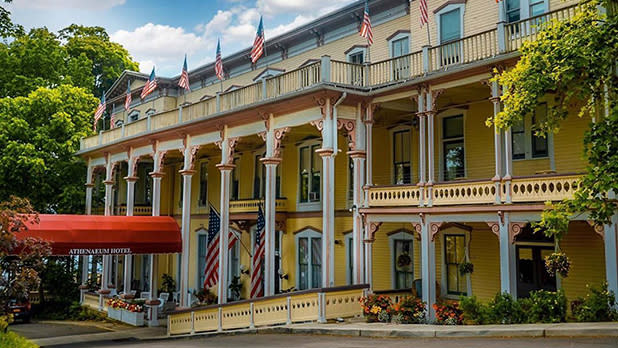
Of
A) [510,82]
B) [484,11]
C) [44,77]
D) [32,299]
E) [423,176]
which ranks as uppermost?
[44,77]

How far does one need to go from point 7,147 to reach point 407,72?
22.8m

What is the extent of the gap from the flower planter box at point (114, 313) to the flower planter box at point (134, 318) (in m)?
0.64

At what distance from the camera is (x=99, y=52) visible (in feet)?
167

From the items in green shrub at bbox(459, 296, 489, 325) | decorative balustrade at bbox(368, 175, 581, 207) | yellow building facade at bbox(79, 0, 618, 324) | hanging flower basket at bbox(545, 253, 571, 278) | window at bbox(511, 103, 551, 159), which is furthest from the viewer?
window at bbox(511, 103, 551, 159)

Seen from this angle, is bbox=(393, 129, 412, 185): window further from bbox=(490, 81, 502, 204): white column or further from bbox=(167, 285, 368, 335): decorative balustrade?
bbox=(490, 81, 502, 204): white column

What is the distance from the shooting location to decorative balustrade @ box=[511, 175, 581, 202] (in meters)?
14.1

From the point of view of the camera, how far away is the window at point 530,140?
Answer: 1723 cm

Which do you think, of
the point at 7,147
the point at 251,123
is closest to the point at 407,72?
the point at 251,123

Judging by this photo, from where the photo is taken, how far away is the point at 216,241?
22.8m

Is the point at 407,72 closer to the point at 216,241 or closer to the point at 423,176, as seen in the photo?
the point at 423,176

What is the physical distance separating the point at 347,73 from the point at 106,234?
1314 centimetres

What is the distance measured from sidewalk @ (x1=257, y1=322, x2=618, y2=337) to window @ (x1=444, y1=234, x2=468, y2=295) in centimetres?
439

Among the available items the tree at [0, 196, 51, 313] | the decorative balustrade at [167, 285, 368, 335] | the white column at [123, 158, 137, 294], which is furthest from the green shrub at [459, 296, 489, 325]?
the white column at [123, 158, 137, 294]

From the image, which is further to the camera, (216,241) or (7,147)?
(7,147)
